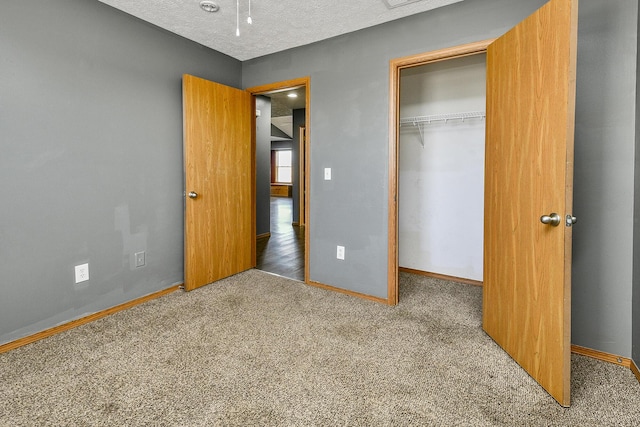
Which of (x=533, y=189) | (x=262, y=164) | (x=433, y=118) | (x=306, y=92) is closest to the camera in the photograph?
(x=533, y=189)

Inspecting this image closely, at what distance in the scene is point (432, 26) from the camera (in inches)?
99.3

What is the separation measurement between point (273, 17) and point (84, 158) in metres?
1.77

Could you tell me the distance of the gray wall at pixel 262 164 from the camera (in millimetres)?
Answer: 5424

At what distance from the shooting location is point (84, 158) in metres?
2.37

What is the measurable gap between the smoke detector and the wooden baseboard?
332cm

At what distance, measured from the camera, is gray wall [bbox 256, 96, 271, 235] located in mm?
5424

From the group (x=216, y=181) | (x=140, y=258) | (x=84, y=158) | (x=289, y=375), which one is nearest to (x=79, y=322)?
(x=140, y=258)

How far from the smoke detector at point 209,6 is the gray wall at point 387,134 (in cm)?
93

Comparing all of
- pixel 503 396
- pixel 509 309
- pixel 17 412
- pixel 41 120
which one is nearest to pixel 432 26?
pixel 509 309

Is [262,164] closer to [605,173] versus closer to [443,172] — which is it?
[443,172]

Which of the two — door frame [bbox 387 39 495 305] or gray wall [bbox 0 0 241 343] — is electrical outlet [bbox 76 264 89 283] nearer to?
gray wall [bbox 0 0 241 343]

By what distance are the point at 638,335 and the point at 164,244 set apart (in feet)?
11.0

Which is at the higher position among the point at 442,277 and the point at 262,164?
the point at 262,164

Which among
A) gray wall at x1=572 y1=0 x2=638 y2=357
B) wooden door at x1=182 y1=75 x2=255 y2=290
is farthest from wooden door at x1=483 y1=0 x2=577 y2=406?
wooden door at x1=182 y1=75 x2=255 y2=290
